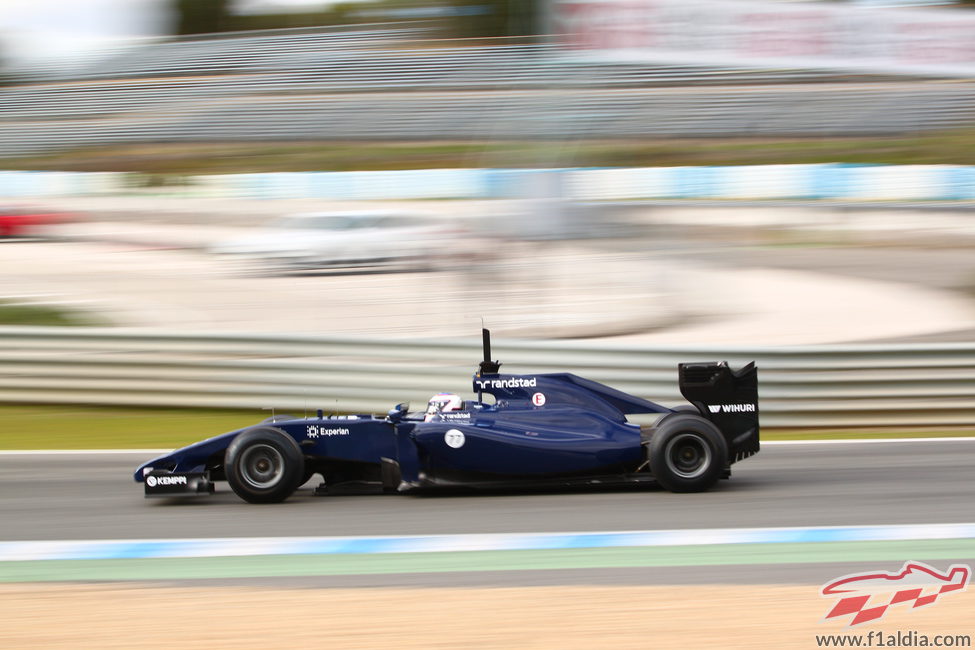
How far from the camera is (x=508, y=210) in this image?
16969 millimetres

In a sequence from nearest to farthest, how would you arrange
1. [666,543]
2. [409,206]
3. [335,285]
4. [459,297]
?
[666,543] → [459,297] → [335,285] → [409,206]

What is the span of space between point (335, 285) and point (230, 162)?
17.9 m

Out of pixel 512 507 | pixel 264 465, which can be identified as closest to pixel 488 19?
pixel 264 465

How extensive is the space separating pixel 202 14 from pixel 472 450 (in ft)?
183

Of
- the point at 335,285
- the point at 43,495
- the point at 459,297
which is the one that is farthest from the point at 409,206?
the point at 43,495

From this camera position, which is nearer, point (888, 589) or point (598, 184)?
point (888, 589)

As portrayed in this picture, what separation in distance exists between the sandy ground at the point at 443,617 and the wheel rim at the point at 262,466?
5.86ft

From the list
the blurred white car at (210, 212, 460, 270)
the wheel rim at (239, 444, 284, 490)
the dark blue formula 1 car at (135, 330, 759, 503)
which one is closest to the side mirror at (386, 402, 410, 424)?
the dark blue formula 1 car at (135, 330, 759, 503)

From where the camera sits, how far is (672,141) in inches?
1135

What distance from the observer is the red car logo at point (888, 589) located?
4334 mm

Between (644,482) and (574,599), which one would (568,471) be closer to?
(644,482)

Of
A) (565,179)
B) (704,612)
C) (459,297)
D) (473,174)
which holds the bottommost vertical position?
A: (704,612)

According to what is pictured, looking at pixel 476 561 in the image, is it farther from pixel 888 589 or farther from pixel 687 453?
pixel 687 453

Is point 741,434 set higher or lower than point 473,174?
lower
